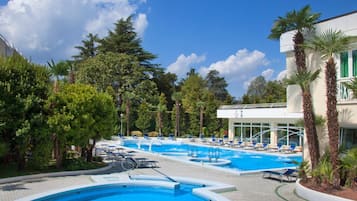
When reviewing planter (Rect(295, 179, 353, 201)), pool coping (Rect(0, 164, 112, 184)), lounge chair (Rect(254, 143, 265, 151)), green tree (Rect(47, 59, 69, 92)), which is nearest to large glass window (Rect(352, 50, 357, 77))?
planter (Rect(295, 179, 353, 201))

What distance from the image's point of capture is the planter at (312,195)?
11328 millimetres

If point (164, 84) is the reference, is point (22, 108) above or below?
below

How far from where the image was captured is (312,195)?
1213 cm

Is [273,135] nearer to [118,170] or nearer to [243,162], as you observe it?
[243,162]

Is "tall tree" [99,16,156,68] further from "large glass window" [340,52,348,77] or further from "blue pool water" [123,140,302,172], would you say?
"large glass window" [340,52,348,77]

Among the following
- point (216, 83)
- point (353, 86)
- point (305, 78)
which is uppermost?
point (216, 83)

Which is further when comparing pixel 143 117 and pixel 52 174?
pixel 143 117

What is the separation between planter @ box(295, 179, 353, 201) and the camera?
1133 cm

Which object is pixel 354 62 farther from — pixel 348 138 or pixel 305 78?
pixel 348 138

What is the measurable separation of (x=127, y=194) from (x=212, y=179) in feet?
14.1

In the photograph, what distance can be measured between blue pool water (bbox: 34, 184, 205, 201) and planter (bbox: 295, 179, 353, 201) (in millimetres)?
3772

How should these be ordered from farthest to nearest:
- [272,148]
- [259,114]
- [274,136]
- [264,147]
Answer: [259,114] < [274,136] < [264,147] < [272,148]

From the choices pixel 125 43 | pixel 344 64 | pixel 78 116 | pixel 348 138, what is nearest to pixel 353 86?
pixel 344 64

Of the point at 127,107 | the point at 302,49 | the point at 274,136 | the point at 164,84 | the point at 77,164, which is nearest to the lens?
the point at 302,49
